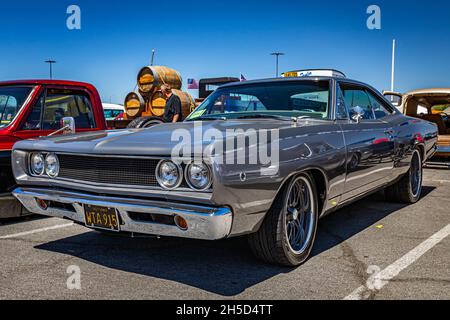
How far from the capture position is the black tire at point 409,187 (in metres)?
5.77

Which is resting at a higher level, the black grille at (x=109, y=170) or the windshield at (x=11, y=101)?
the windshield at (x=11, y=101)

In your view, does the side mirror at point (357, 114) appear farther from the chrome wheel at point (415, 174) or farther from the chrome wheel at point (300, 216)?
the chrome wheel at point (415, 174)

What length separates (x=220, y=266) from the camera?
346 cm

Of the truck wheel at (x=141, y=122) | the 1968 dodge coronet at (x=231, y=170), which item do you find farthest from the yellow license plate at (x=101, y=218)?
the truck wheel at (x=141, y=122)

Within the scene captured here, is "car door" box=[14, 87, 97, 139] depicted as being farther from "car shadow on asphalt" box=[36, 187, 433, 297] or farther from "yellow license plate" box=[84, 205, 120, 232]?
"yellow license plate" box=[84, 205, 120, 232]

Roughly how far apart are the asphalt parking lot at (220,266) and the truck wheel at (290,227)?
11cm

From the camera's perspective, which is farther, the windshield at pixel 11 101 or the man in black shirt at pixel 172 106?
the man in black shirt at pixel 172 106

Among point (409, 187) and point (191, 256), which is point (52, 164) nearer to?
point (191, 256)

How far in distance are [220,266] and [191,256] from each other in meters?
0.33

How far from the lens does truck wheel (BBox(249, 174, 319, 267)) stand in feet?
10.5

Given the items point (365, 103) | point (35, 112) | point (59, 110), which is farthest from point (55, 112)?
point (365, 103)

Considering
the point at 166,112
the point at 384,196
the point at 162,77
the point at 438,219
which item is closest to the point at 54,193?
the point at 438,219
